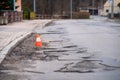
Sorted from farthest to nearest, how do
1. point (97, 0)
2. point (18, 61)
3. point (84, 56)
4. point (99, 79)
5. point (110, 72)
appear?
point (97, 0) → point (84, 56) → point (18, 61) → point (110, 72) → point (99, 79)

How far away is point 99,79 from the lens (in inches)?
368

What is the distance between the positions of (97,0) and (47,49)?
466 ft

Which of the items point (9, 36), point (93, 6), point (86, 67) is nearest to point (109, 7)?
point (93, 6)

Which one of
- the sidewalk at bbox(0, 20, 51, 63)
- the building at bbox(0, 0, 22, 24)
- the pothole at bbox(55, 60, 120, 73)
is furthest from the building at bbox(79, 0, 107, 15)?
the pothole at bbox(55, 60, 120, 73)

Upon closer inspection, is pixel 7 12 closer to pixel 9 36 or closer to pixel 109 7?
pixel 9 36

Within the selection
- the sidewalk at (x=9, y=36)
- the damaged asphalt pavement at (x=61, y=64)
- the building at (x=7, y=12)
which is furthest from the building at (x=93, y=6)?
the damaged asphalt pavement at (x=61, y=64)

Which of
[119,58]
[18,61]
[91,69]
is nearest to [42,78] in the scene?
[91,69]

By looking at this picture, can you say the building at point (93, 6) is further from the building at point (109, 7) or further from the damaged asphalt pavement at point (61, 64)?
the damaged asphalt pavement at point (61, 64)

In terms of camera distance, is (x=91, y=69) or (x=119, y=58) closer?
(x=91, y=69)

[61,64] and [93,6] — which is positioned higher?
[61,64]

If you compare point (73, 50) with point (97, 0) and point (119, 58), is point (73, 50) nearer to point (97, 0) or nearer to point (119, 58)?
point (119, 58)


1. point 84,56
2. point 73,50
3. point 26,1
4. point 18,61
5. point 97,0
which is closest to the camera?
point 18,61

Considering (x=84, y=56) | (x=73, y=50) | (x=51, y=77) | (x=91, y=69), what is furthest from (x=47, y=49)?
(x=51, y=77)

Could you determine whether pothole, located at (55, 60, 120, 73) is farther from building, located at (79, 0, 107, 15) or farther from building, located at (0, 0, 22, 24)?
building, located at (79, 0, 107, 15)
